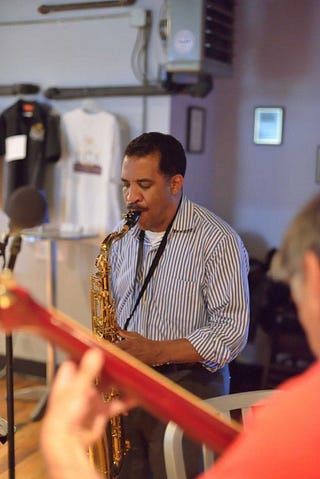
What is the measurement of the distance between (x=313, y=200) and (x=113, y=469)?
1.69m

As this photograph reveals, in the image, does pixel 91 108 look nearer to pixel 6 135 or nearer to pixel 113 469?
pixel 6 135

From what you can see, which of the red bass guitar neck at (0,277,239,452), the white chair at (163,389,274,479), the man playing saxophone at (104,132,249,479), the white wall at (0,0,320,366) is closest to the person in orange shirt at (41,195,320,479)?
the red bass guitar neck at (0,277,239,452)

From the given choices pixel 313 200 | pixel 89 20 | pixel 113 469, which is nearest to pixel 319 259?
pixel 313 200

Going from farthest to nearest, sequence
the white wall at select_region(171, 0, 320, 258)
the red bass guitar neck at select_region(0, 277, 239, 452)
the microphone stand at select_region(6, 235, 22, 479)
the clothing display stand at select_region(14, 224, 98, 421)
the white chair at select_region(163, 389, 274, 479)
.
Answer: the white wall at select_region(171, 0, 320, 258) → the clothing display stand at select_region(14, 224, 98, 421) → the microphone stand at select_region(6, 235, 22, 479) → the white chair at select_region(163, 389, 274, 479) → the red bass guitar neck at select_region(0, 277, 239, 452)

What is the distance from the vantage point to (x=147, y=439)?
235 centimetres

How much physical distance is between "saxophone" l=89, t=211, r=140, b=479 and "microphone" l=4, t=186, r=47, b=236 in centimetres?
27

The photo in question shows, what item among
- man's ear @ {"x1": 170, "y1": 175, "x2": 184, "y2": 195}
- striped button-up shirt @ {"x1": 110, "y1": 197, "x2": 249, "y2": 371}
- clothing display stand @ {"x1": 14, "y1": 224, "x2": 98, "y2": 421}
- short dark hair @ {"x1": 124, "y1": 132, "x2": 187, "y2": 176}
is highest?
short dark hair @ {"x1": 124, "y1": 132, "x2": 187, "y2": 176}

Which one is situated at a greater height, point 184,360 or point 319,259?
point 319,259

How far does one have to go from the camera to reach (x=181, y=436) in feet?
6.26

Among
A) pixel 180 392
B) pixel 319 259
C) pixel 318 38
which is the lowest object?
pixel 180 392

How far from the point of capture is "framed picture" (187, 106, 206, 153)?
4945mm

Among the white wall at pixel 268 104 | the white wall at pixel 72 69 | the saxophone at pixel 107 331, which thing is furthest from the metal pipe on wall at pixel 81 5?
the saxophone at pixel 107 331

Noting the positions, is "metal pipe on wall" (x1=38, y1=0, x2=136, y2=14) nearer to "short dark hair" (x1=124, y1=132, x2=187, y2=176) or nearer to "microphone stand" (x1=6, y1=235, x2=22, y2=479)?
"short dark hair" (x1=124, y1=132, x2=187, y2=176)

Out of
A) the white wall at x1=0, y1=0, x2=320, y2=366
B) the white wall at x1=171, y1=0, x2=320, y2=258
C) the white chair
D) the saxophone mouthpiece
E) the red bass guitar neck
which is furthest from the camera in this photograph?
the white wall at x1=171, y1=0, x2=320, y2=258
